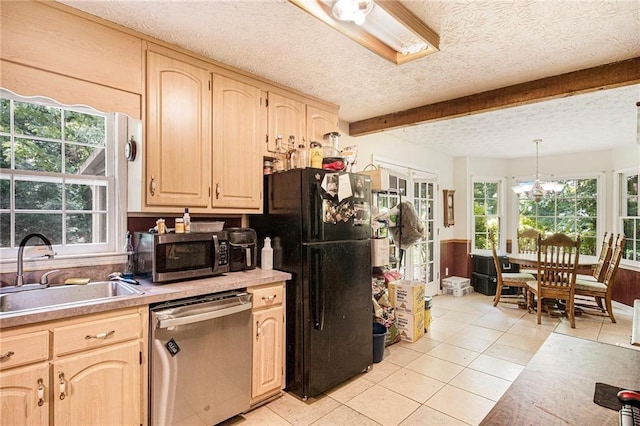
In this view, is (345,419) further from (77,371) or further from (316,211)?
(77,371)

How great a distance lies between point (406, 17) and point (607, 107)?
113 inches

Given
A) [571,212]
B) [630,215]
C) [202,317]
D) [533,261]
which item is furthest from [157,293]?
[571,212]

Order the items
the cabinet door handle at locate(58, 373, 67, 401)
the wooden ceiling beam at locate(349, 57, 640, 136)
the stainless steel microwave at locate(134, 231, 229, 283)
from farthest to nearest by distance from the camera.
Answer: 1. the wooden ceiling beam at locate(349, 57, 640, 136)
2. the stainless steel microwave at locate(134, 231, 229, 283)
3. the cabinet door handle at locate(58, 373, 67, 401)

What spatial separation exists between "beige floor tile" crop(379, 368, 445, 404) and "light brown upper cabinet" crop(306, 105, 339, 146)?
7.13 ft

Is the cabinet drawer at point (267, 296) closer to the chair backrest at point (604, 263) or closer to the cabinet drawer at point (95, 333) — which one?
the cabinet drawer at point (95, 333)

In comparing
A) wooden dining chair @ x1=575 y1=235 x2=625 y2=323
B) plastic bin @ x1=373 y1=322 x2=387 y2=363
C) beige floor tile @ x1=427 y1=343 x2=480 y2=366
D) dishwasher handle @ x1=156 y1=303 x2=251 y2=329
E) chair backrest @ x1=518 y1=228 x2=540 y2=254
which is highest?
chair backrest @ x1=518 y1=228 x2=540 y2=254

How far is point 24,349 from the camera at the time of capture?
56.0 inches

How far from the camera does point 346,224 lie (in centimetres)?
259

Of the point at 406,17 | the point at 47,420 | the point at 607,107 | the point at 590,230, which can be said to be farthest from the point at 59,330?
the point at 590,230

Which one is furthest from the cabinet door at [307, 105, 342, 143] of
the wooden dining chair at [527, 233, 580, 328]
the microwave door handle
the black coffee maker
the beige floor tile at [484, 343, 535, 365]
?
the wooden dining chair at [527, 233, 580, 328]

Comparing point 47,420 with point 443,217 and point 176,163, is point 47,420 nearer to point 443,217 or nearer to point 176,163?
point 176,163

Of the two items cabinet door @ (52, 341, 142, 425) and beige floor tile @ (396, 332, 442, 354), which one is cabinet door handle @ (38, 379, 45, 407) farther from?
beige floor tile @ (396, 332, 442, 354)

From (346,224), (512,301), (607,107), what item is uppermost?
(607,107)

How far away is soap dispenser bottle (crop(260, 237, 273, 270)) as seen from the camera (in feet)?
8.42
